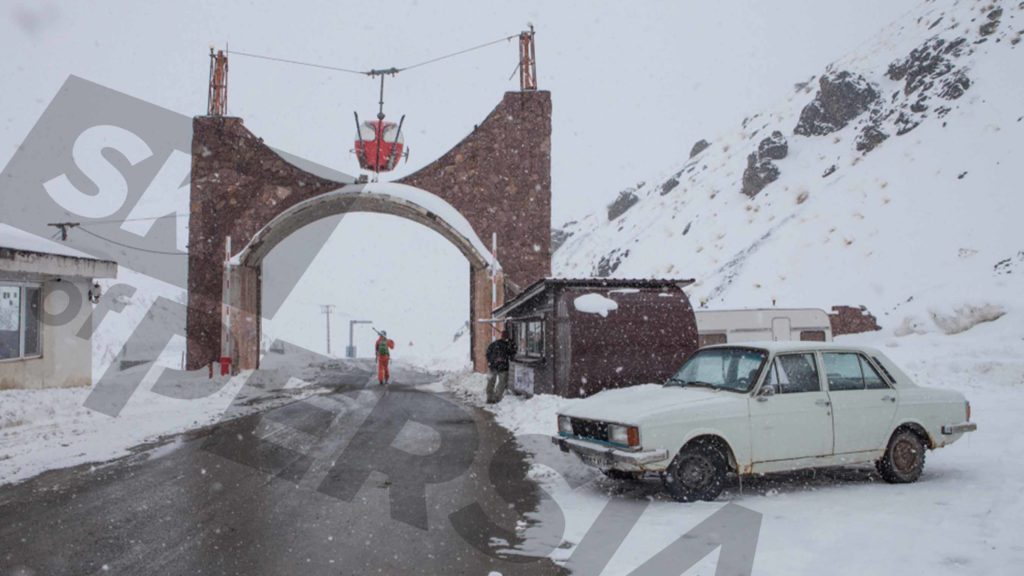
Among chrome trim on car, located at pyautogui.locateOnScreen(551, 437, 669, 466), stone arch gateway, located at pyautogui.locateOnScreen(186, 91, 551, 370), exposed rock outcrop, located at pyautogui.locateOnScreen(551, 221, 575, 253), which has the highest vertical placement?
exposed rock outcrop, located at pyautogui.locateOnScreen(551, 221, 575, 253)

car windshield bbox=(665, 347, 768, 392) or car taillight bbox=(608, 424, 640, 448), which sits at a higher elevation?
car windshield bbox=(665, 347, 768, 392)

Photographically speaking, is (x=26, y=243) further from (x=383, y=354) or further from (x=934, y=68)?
(x=934, y=68)

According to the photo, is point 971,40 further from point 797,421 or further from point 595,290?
point 797,421

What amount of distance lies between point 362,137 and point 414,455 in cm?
1626

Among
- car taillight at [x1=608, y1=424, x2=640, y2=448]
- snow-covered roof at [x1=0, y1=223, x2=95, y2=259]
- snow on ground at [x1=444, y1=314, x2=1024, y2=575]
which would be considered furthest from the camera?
snow-covered roof at [x1=0, y1=223, x2=95, y2=259]

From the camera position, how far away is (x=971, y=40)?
42250 millimetres

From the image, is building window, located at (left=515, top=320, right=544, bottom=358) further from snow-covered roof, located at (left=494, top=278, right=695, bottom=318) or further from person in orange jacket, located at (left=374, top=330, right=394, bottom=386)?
person in orange jacket, located at (left=374, top=330, right=394, bottom=386)

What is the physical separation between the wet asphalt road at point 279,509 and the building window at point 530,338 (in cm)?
589

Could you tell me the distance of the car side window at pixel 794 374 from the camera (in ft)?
24.1

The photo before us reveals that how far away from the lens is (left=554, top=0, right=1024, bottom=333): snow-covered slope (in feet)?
89.0

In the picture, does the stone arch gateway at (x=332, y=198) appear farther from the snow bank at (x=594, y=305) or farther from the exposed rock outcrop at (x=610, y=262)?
the exposed rock outcrop at (x=610, y=262)

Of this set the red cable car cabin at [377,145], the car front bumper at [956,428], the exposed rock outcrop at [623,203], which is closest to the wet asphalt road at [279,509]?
the car front bumper at [956,428]

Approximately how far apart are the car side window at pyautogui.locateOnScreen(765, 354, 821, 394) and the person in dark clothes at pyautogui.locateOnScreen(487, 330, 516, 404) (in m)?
9.61

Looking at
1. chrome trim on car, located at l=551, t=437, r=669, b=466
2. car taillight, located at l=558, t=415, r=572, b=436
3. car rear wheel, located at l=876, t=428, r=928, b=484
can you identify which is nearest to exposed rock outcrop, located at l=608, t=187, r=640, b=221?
car rear wheel, located at l=876, t=428, r=928, b=484
